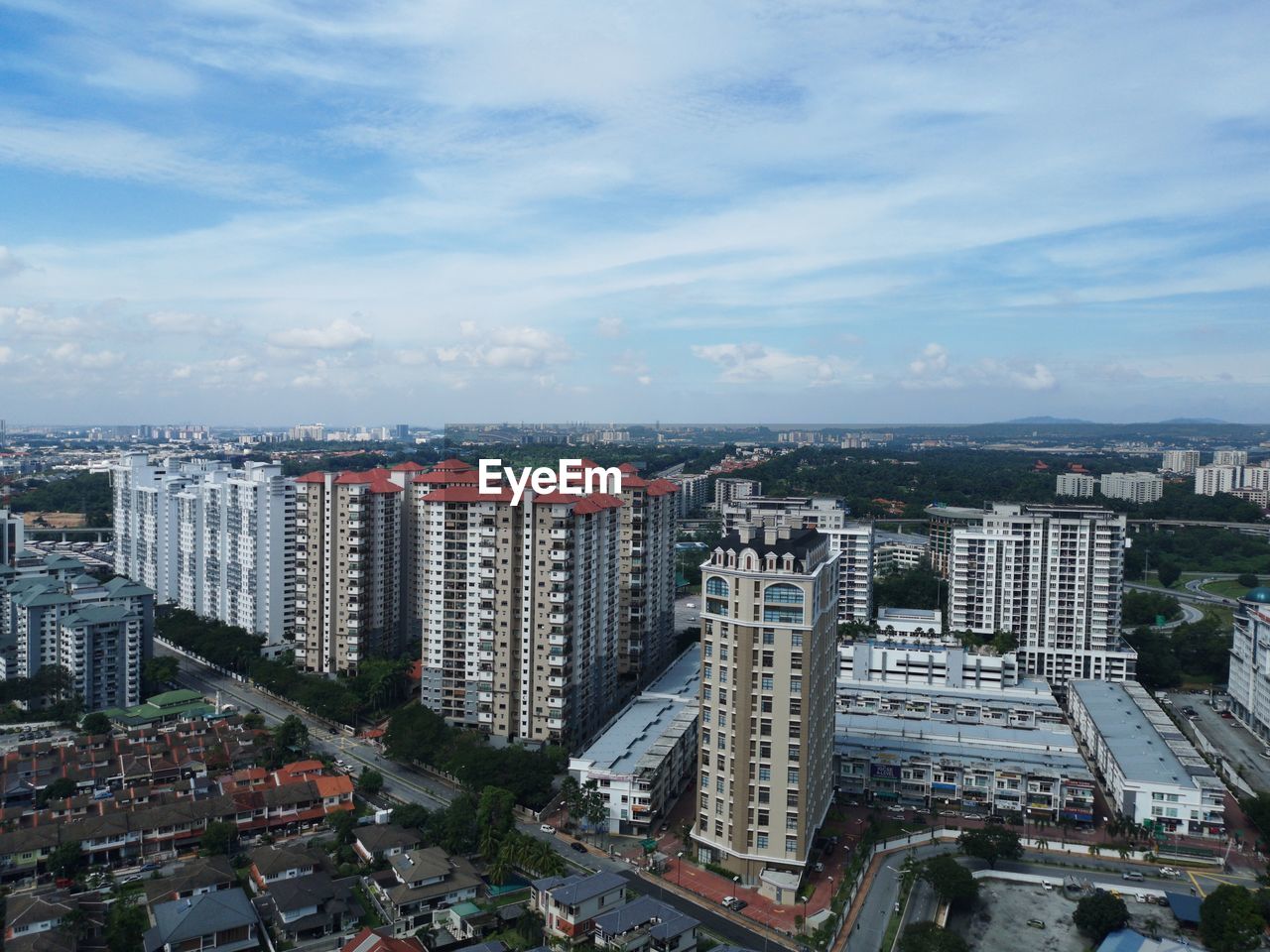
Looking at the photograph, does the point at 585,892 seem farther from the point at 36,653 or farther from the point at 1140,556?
the point at 1140,556

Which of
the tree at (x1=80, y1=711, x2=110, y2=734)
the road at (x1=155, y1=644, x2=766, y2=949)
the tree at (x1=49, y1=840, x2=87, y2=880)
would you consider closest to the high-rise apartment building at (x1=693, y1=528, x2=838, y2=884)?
the road at (x1=155, y1=644, x2=766, y2=949)

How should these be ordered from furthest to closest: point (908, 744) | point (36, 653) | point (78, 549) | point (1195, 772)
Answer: point (78, 549) < point (36, 653) < point (908, 744) < point (1195, 772)

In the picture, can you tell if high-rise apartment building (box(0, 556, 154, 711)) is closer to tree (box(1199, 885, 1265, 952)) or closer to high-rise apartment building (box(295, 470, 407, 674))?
high-rise apartment building (box(295, 470, 407, 674))

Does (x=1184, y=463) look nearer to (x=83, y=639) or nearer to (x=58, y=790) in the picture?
(x=83, y=639)

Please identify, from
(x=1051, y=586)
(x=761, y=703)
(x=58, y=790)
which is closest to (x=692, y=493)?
(x=1051, y=586)

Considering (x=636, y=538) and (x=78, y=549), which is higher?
(x=636, y=538)

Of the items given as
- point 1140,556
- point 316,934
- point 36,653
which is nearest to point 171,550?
point 36,653
